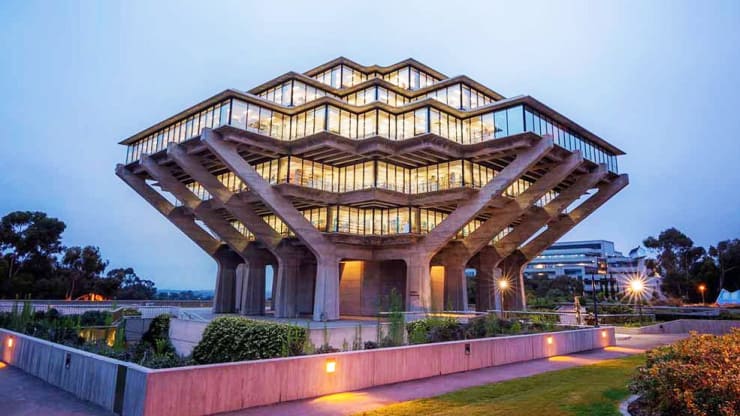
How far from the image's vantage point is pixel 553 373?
1247cm

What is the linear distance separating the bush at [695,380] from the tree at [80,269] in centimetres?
6042

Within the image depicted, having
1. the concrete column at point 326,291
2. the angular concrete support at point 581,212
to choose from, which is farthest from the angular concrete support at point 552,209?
the concrete column at point 326,291

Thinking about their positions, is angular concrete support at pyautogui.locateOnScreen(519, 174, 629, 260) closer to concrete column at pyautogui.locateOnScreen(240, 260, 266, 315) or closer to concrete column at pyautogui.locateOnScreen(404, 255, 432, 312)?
concrete column at pyautogui.locateOnScreen(404, 255, 432, 312)

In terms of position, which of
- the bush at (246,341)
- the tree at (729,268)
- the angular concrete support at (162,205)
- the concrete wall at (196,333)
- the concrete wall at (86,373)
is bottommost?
the concrete wall at (196,333)

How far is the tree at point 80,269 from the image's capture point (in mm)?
54406

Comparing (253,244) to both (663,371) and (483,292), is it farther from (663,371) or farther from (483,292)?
(663,371)

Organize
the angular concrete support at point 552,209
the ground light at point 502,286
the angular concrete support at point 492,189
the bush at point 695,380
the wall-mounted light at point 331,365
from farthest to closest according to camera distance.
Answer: the angular concrete support at point 552,209 → the angular concrete support at point 492,189 → the ground light at point 502,286 → the wall-mounted light at point 331,365 → the bush at point 695,380

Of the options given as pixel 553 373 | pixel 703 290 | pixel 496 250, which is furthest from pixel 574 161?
pixel 703 290

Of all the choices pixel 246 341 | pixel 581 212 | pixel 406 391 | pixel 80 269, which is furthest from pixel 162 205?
pixel 581 212

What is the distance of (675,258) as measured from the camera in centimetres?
6694

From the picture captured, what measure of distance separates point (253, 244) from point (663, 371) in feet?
119

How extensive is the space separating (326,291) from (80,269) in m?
38.2

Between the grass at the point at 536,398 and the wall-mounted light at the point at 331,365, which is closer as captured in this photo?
the grass at the point at 536,398

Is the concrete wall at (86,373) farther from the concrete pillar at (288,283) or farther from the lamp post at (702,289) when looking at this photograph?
the lamp post at (702,289)
